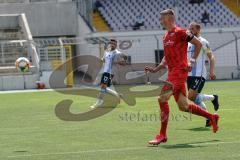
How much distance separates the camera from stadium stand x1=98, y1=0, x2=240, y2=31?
43656 millimetres

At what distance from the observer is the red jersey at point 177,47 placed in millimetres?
10680

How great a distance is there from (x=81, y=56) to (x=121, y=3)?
960 centimetres

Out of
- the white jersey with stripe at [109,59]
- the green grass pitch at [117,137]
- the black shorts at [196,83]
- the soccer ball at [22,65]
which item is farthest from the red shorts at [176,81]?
the soccer ball at [22,65]

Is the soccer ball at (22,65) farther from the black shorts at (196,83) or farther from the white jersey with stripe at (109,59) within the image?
the black shorts at (196,83)

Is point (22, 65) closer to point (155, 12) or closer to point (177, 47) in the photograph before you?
point (155, 12)

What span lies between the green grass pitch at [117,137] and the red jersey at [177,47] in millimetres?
1214

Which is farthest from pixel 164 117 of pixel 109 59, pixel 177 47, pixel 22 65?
pixel 22 65

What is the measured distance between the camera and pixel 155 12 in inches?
1761

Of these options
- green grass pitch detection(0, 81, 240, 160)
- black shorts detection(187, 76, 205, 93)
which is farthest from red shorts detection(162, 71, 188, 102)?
black shorts detection(187, 76, 205, 93)

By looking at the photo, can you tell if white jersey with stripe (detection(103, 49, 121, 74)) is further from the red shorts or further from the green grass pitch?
the red shorts

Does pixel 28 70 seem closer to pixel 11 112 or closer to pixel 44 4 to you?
pixel 44 4

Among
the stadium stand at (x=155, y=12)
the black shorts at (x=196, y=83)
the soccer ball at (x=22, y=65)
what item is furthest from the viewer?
the stadium stand at (x=155, y=12)

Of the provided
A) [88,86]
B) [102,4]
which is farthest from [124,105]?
[102,4]

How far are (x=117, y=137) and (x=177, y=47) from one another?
2010 mm
